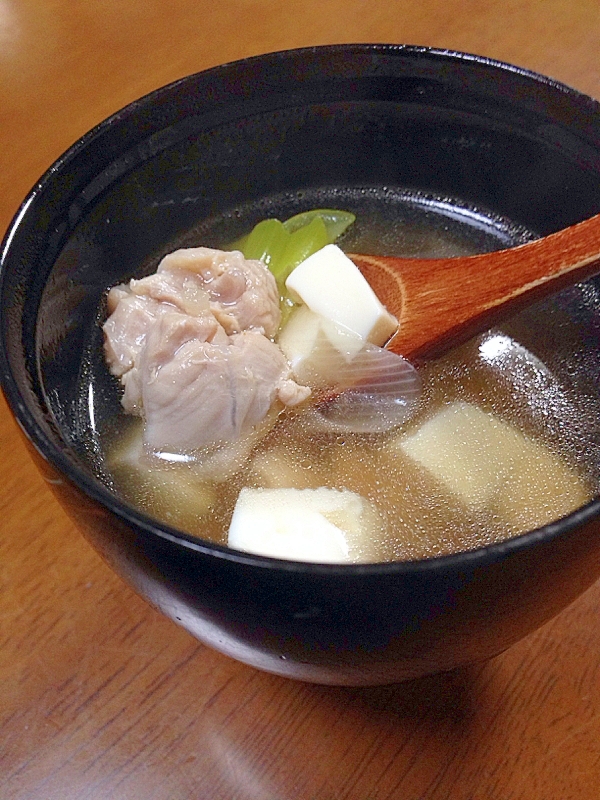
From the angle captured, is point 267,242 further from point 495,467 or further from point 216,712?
point 216,712

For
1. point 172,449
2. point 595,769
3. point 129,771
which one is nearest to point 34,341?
point 172,449

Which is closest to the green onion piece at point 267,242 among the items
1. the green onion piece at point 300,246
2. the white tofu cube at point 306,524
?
the green onion piece at point 300,246

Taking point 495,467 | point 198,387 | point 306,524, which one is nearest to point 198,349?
point 198,387

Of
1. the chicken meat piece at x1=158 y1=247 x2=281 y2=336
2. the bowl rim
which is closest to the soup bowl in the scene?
the bowl rim

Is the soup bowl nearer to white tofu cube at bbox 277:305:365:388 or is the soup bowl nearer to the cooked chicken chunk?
the cooked chicken chunk

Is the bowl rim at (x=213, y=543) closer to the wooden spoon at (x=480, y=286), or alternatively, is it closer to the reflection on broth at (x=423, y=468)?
the reflection on broth at (x=423, y=468)

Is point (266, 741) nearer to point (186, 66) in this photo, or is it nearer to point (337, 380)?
point (337, 380)
